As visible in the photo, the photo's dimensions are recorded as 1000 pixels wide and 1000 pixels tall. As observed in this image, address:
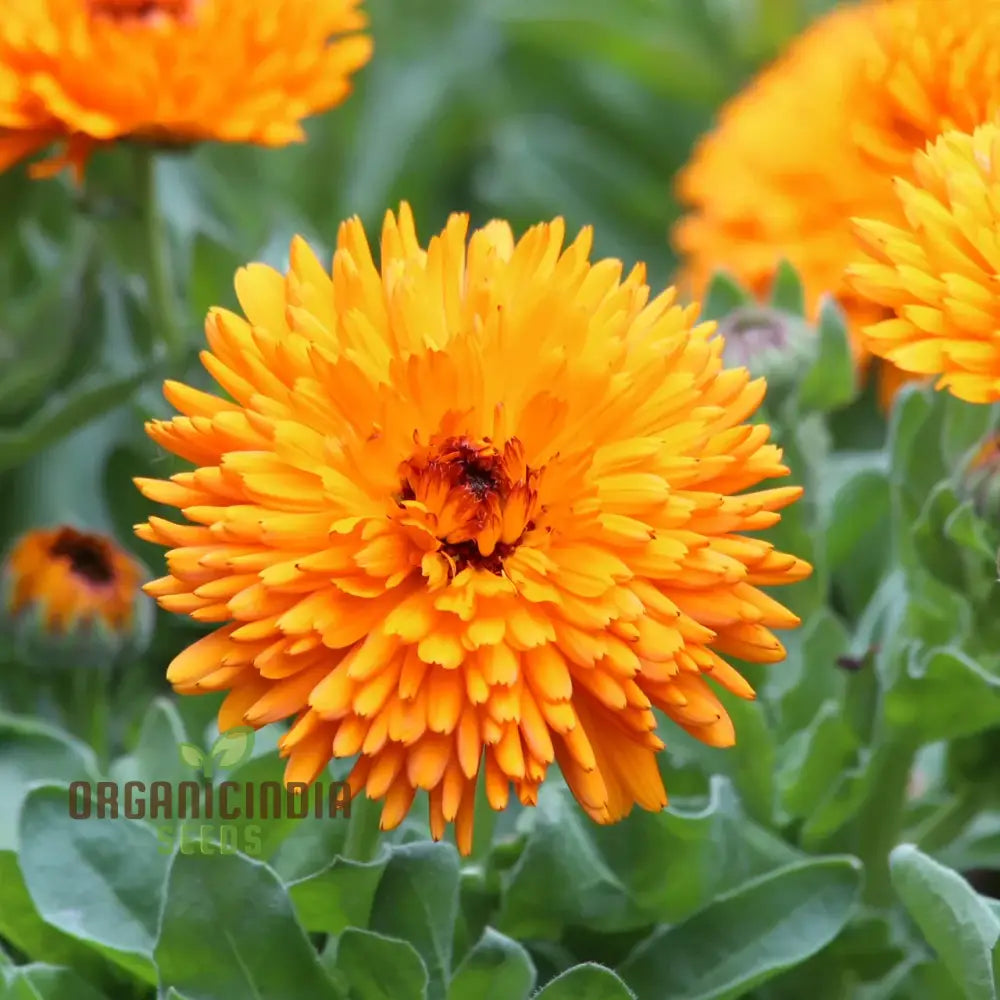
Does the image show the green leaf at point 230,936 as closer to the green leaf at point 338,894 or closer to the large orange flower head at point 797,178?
the green leaf at point 338,894

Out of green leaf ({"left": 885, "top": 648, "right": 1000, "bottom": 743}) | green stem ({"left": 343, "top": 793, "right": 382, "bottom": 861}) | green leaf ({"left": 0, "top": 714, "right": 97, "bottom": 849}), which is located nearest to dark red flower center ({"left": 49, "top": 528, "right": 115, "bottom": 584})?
green leaf ({"left": 0, "top": 714, "right": 97, "bottom": 849})

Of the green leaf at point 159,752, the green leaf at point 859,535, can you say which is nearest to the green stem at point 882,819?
the green leaf at point 859,535

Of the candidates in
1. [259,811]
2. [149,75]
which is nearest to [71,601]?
[259,811]

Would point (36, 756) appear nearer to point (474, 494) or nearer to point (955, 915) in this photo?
point (474, 494)

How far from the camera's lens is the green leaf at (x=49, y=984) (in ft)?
2.43

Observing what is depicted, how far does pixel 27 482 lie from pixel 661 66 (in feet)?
3.36

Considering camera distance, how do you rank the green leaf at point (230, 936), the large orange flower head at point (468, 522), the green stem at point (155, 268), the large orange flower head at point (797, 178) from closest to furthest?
the large orange flower head at point (468, 522), the green leaf at point (230, 936), the green stem at point (155, 268), the large orange flower head at point (797, 178)

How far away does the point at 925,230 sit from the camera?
683mm

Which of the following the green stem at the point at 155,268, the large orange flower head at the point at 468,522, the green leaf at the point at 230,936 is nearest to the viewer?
the large orange flower head at the point at 468,522

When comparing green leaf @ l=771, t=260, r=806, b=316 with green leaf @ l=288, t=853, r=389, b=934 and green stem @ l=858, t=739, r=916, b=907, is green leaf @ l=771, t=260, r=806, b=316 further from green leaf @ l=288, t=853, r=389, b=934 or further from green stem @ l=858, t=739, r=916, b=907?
green leaf @ l=288, t=853, r=389, b=934

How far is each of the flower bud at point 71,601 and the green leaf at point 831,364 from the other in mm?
500

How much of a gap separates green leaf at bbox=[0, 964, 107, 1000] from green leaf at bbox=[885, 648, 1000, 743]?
511 millimetres

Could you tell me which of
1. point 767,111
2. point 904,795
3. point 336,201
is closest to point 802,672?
point 904,795

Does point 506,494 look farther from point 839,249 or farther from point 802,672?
point 839,249
